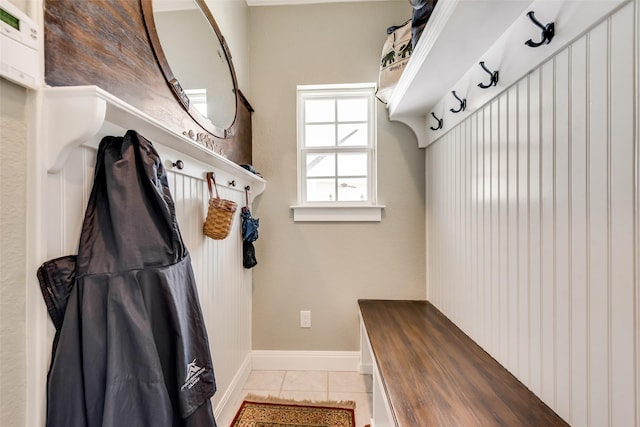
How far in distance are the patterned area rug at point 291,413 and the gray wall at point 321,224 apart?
42 centimetres

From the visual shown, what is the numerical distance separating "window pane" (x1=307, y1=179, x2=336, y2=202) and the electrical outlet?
0.86 m

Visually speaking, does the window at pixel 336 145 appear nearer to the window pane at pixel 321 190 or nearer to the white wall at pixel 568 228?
the window pane at pixel 321 190

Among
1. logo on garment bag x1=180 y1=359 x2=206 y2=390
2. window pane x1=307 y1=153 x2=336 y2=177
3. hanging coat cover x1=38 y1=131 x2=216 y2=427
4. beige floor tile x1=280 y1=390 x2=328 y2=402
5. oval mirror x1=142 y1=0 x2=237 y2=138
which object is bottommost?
beige floor tile x1=280 y1=390 x2=328 y2=402

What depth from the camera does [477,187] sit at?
4.25ft

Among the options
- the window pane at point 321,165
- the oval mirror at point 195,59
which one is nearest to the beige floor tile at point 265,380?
the window pane at point 321,165

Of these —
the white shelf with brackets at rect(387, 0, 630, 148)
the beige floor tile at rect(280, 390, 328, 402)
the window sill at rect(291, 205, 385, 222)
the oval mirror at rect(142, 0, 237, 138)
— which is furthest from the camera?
the window sill at rect(291, 205, 385, 222)

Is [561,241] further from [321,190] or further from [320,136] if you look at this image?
[320,136]

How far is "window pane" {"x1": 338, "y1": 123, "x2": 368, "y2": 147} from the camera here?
2.11m

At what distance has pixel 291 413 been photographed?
5.15ft

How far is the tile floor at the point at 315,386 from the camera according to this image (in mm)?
1722

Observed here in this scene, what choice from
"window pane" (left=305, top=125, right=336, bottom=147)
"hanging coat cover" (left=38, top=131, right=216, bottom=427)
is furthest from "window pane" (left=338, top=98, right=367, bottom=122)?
"hanging coat cover" (left=38, top=131, right=216, bottom=427)

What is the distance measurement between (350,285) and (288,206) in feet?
2.49

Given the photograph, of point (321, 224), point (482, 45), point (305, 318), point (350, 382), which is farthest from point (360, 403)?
point (482, 45)

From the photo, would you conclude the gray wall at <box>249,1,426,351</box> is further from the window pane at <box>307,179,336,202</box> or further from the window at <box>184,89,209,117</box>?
the window at <box>184,89,209,117</box>
